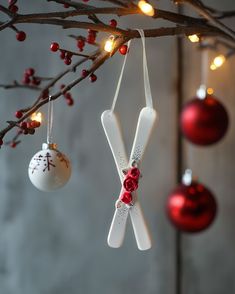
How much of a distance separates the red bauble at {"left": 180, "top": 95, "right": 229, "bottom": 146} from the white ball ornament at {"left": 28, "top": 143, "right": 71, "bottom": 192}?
1.03ft

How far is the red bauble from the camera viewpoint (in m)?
0.94

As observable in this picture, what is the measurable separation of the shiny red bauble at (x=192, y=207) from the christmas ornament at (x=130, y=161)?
0.26 m

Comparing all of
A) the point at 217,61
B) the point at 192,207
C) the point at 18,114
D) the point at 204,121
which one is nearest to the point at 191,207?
the point at 192,207

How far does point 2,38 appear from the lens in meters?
1.17

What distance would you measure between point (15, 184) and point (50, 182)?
0.51 metres

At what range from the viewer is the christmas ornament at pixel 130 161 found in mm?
674

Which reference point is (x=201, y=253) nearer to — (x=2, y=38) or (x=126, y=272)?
(x=126, y=272)

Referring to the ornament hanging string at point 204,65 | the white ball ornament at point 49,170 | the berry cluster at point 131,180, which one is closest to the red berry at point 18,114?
the white ball ornament at point 49,170

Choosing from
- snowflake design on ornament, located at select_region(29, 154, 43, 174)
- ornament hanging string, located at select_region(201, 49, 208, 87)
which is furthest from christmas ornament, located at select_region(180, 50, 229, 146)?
snowflake design on ornament, located at select_region(29, 154, 43, 174)

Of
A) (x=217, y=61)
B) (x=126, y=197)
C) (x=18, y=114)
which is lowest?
(x=126, y=197)

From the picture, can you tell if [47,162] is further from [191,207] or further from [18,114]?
[191,207]

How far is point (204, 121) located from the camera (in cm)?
94

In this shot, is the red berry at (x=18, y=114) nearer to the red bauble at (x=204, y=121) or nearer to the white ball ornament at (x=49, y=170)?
the white ball ornament at (x=49, y=170)

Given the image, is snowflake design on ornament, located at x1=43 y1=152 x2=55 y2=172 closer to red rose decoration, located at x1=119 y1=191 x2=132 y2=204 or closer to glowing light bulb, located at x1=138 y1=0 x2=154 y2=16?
red rose decoration, located at x1=119 y1=191 x2=132 y2=204
